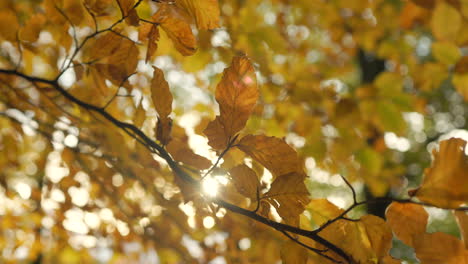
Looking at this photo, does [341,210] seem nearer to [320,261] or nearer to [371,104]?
[320,261]

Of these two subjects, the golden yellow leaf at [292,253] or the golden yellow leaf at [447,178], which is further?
the golden yellow leaf at [292,253]

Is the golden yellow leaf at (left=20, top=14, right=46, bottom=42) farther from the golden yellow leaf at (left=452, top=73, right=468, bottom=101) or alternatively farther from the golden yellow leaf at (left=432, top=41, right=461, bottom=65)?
the golden yellow leaf at (left=452, top=73, right=468, bottom=101)

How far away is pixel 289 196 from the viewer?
1.24 feet

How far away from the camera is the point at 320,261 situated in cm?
44

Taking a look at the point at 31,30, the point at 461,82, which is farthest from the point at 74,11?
the point at 461,82

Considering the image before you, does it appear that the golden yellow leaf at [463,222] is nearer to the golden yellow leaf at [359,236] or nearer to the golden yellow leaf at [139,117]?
the golden yellow leaf at [359,236]

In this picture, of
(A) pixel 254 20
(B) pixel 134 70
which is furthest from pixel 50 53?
(B) pixel 134 70

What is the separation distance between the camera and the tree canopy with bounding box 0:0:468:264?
14.2 inches

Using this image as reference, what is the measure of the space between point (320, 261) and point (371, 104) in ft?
3.75

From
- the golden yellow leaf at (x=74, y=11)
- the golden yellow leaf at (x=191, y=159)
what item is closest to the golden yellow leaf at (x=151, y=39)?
the golden yellow leaf at (x=191, y=159)

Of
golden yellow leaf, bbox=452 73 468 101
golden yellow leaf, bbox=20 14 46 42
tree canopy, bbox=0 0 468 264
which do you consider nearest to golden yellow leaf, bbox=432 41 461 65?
tree canopy, bbox=0 0 468 264

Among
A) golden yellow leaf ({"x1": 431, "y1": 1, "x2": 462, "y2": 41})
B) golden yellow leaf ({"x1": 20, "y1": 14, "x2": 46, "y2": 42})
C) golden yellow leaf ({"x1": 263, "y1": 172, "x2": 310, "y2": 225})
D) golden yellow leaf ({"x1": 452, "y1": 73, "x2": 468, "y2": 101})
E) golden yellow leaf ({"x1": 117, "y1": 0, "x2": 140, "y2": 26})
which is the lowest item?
golden yellow leaf ({"x1": 20, "y1": 14, "x2": 46, "y2": 42})

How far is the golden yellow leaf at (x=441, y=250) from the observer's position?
0.35 metres

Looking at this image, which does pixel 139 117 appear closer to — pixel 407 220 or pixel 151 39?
pixel 151 39
